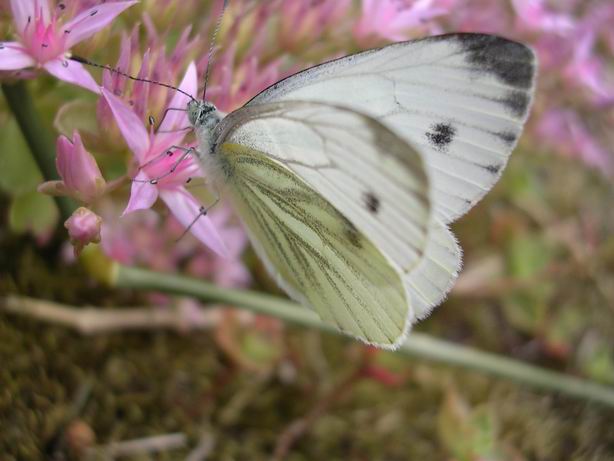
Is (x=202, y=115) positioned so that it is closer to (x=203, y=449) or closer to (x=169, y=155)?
(x=169, y=155)

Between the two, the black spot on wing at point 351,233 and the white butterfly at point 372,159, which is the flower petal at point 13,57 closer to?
the white butterfly at point 372,159

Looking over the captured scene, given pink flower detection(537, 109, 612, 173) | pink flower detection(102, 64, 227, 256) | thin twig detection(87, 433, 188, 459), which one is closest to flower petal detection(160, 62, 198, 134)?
pink flower detection(102, 64, 227, 256)

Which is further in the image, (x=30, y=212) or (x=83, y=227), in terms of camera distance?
(x=30, y=212)

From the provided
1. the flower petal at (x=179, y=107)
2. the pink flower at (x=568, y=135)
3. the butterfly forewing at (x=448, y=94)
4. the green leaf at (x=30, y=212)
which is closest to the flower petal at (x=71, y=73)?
the flower petal at (x=179, y=107)

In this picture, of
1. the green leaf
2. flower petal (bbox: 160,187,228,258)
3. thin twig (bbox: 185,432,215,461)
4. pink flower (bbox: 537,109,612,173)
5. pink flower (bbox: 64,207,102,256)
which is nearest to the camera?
pink flower (bbox: 64,207,102,256)

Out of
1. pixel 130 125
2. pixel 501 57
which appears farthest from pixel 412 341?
pixel 130 125

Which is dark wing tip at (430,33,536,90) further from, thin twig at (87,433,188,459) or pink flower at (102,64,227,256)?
thin twig at (87,433,188,459)
